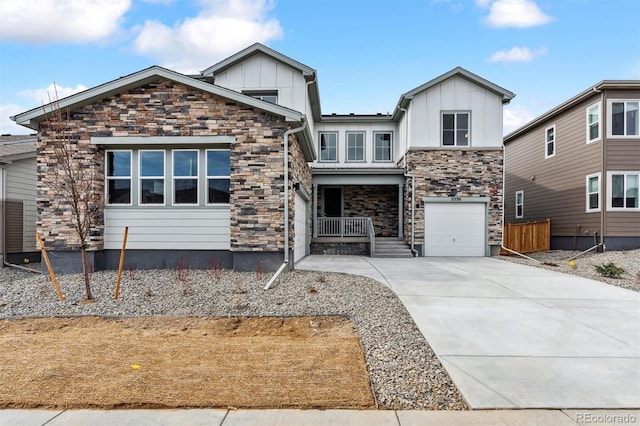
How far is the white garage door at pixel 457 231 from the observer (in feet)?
46.5

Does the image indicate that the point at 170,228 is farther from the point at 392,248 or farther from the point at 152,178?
the point at 392,248

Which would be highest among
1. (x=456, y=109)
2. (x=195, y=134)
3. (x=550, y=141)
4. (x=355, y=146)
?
(x=456, y=109)

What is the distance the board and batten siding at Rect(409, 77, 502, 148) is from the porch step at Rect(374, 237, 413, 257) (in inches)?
165

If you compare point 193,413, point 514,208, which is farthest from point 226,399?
point 514,208

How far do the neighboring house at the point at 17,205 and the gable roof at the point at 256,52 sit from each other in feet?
24.1

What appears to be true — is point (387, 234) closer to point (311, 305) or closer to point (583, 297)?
point (583, 297)

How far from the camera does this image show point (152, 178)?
912 cm

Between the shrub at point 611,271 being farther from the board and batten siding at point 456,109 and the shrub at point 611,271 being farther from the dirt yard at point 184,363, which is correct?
the dirt yard at point 184,363

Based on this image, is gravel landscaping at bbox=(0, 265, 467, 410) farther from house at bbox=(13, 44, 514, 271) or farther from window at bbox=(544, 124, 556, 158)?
window at bbox=(544, 124, 556, 158)

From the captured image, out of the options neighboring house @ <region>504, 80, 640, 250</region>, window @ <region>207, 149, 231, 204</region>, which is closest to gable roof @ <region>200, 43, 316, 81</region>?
window @ <region>207, 149, 231, 204</region>

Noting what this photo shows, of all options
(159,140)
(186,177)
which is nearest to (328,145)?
(186,177)

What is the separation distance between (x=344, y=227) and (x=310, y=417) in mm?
12435

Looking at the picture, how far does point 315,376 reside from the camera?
3.58 metres

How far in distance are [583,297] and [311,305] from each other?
5.31m
